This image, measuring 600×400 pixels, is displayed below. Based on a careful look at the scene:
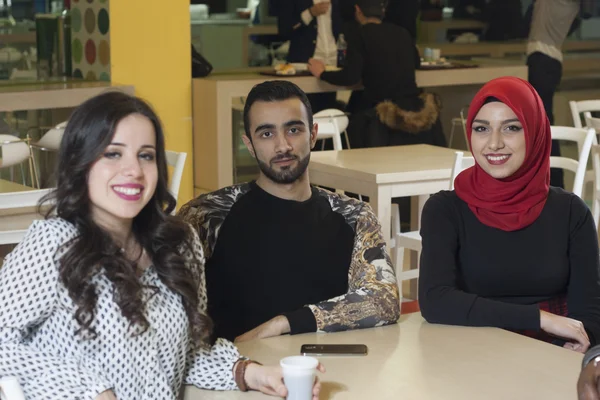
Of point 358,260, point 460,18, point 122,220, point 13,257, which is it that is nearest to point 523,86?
point 358,260

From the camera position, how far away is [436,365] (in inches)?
80.9

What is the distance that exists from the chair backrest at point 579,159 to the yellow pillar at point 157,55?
7.68 feet

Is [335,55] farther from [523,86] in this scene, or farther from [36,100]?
[523,86]

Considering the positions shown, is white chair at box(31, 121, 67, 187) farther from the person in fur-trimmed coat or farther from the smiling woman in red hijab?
the smiling woman in red hijab

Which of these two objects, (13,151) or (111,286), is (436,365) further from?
(13,151)

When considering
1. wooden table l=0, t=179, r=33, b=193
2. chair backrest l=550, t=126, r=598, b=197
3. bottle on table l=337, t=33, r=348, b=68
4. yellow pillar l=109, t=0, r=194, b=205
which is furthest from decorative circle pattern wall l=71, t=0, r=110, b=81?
chair backrest l=550, t=126, r=598, b=197

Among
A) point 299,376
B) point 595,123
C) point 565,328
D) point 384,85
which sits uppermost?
point 384,85

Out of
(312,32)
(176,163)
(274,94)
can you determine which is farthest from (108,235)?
(312,32)

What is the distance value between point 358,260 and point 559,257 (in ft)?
1.67

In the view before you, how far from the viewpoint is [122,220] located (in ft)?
6.23

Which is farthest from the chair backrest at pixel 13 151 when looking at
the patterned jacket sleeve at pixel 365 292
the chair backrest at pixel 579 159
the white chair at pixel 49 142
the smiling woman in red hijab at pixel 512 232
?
the smiling woman in red hijab at pixel 512 232

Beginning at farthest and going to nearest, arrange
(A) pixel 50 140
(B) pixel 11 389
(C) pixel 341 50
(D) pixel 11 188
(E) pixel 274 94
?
(C) pixel 341 50, (A) pixel 50 140, (D) pixel 11 188, (E) pixel 274 94, (B) pixel 11 389

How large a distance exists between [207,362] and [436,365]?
46 centimetres

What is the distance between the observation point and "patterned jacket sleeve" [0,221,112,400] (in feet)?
5.66
